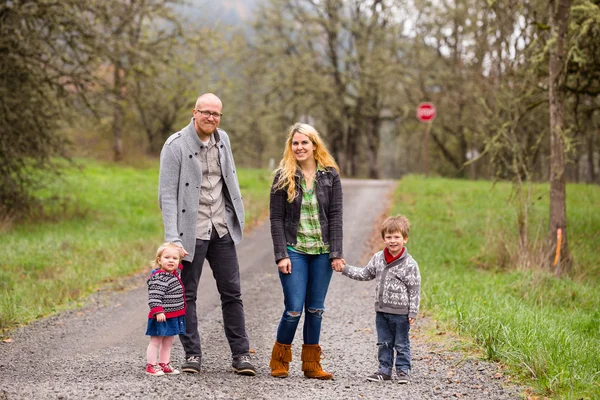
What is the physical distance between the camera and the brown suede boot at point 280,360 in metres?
5.54

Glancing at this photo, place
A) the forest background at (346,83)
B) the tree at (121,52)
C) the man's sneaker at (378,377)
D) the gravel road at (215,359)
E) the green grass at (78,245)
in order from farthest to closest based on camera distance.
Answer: the tree at (121,52)
the forest background at (346,83)
the green grass at (78,245)
the man's sneaker at (378,377)
the gravel road at (215,359)

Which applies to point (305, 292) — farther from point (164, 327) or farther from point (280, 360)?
point (164, 327)

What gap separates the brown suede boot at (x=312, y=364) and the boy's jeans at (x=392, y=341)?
467 mm

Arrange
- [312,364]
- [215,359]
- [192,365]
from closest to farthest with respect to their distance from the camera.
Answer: [192,365], [312,364], [215,359]

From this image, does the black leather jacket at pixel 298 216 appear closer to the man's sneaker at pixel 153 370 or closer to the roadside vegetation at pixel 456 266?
the man's sneaker at pixel 153 370

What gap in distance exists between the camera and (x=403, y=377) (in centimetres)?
547

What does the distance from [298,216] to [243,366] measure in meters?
1.29

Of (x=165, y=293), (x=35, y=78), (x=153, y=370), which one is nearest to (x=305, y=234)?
(x=165, y=293)

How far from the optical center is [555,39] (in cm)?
1123

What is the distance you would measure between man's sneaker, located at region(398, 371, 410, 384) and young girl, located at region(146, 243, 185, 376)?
1.74 meters

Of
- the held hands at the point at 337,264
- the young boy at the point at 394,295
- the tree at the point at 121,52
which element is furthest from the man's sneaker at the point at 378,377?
the tree at the point at 121,52

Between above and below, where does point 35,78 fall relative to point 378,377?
above

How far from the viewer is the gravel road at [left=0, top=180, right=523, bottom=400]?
16.1 ft

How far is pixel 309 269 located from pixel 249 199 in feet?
50.6
